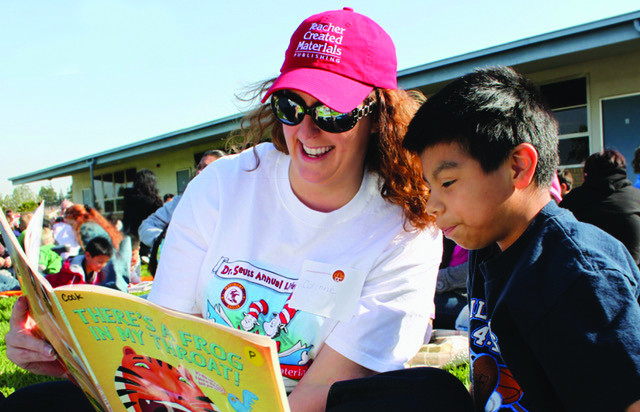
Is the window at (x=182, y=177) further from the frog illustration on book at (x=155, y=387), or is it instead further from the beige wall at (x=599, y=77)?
the frog illustration on book at (x=155, y=387)

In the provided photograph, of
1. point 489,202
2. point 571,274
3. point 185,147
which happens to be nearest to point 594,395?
point 571,274

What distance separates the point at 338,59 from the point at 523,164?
2.21 ft

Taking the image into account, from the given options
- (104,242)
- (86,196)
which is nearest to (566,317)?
(104,242)

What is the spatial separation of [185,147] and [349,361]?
13.8 m

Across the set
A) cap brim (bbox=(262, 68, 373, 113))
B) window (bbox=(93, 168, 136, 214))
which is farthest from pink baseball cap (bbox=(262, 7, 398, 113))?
window (bbox=(93, 168, 136, 214))

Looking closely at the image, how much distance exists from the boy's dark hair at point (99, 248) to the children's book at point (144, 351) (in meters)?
3.81

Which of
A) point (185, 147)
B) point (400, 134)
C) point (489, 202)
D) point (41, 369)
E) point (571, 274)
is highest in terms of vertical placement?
point (185, 147)

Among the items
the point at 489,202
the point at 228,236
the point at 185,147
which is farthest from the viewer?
the point at 185,147

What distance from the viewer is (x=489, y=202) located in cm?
129

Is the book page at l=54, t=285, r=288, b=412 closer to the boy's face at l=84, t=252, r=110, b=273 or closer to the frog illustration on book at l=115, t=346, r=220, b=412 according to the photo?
the frog illustration on book at l=115, t=346, r=220, b=412

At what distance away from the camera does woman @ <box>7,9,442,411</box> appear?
4.93 ft

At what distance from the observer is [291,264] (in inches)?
63.5

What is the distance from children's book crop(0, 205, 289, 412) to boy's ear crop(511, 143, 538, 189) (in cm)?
81

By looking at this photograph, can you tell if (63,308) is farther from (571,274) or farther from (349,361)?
(571,274)
